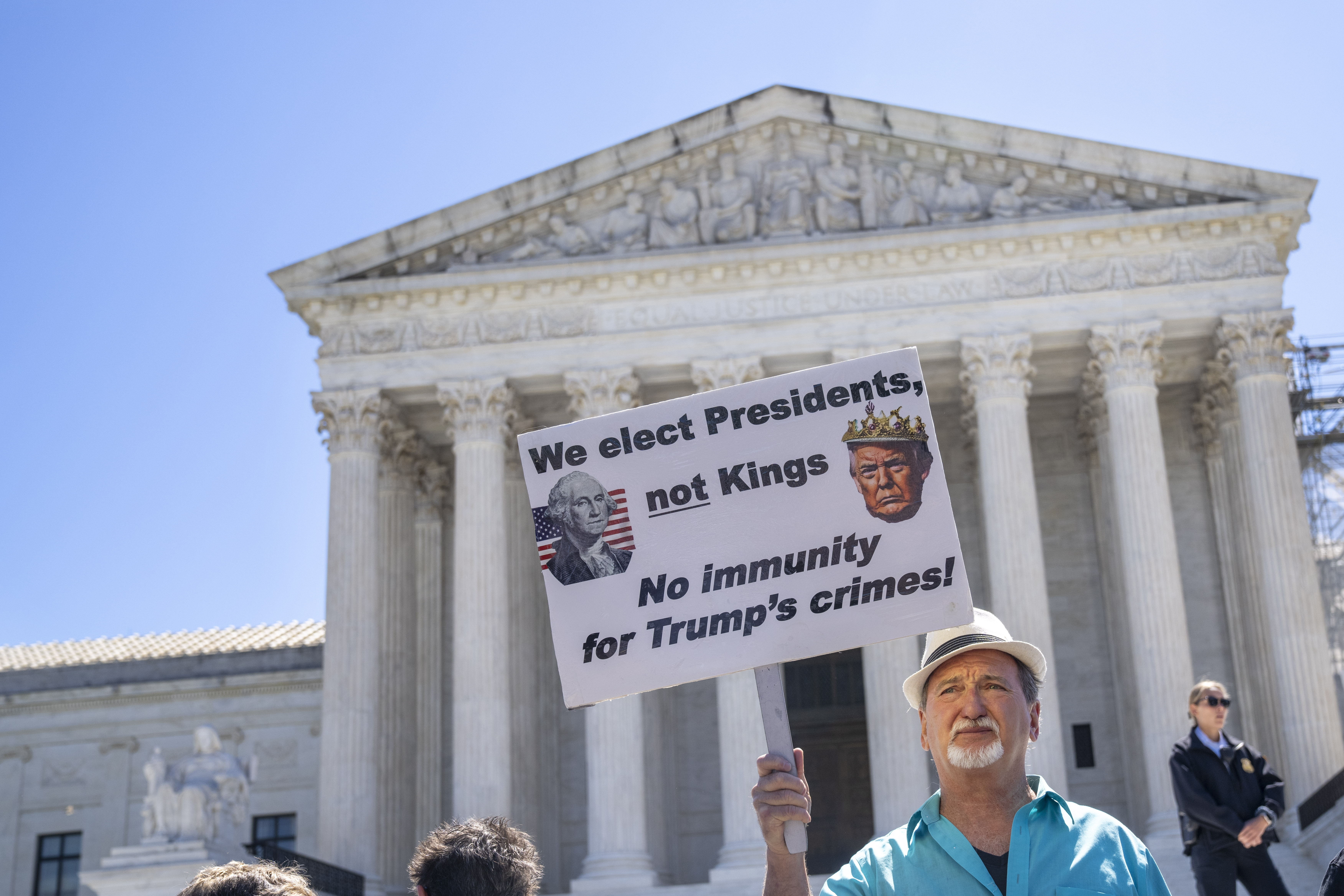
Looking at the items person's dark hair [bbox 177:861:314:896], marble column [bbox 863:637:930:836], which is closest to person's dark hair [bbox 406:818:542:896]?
person's dark hair [bbox 177:861:314:896]

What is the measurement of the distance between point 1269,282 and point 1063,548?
26.9 ft

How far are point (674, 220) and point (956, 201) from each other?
5.97 meters

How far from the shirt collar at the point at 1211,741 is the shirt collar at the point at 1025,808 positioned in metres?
8.94

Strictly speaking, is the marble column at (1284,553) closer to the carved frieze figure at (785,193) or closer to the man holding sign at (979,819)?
the carved frieze figure at (785,193)

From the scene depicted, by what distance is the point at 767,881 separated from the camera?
5.56 metres

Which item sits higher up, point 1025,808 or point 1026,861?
point 1025,808

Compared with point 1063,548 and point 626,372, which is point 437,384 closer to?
point 626,372

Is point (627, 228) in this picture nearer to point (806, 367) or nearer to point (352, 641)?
point (806, 367)

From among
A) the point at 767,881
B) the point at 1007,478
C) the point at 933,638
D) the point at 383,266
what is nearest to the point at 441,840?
the point at 767,881

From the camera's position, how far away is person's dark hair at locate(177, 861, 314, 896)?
495cm

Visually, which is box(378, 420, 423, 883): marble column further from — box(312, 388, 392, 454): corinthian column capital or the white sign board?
the white sign board

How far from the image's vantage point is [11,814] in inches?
1556

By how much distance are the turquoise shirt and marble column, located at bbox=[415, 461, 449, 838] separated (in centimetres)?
2913

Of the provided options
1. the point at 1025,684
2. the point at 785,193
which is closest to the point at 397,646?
the point at 785,193
